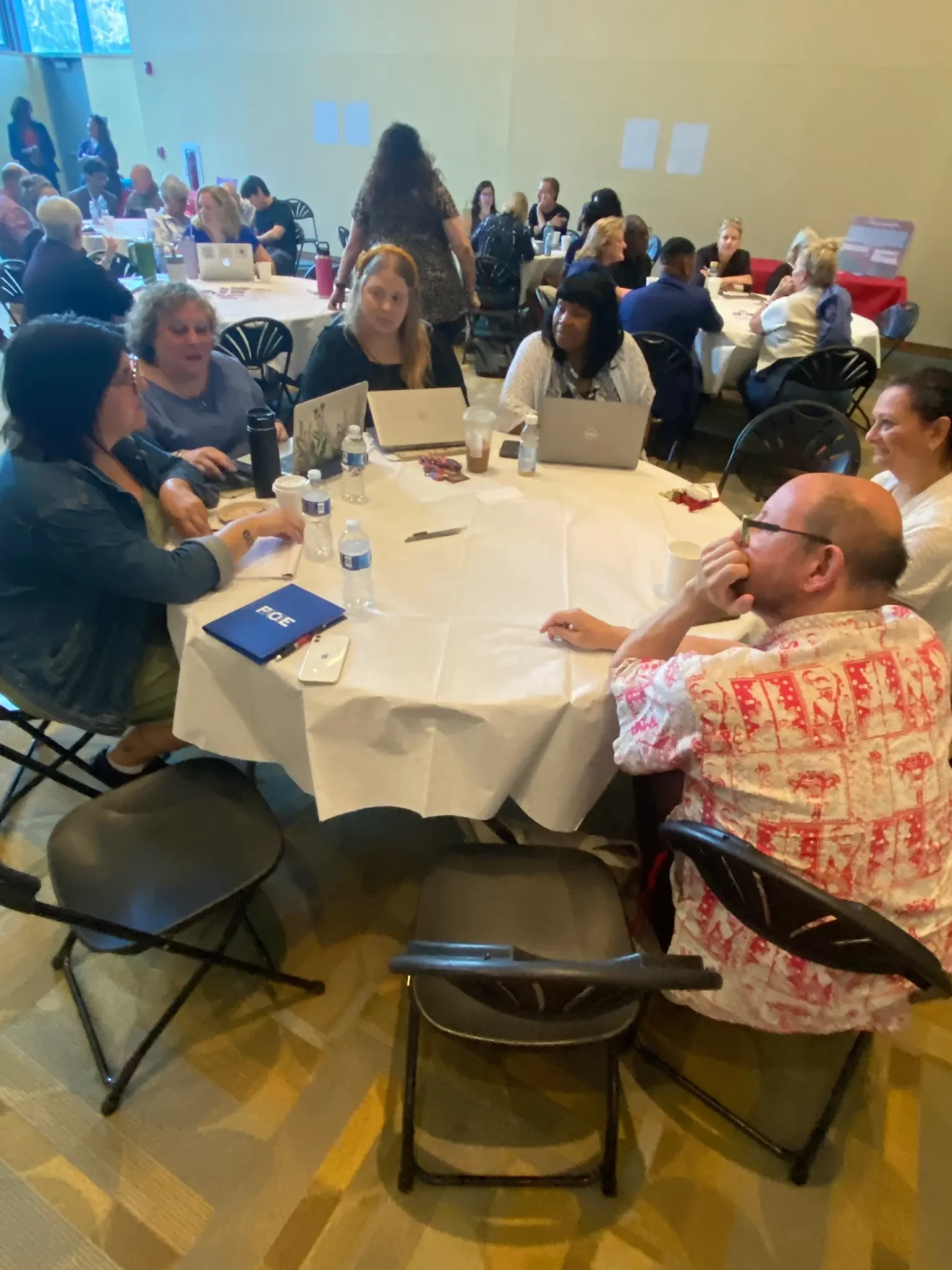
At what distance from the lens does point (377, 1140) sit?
148 cm

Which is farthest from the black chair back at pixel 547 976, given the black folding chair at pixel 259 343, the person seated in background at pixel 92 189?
the person seated in background at pixel 92 189

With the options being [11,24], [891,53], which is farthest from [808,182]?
[11,24]

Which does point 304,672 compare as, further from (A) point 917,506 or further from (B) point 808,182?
(B) point 808,182

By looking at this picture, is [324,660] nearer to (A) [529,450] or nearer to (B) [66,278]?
(A) [529,450]

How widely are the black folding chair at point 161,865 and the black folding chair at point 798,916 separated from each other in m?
0.83

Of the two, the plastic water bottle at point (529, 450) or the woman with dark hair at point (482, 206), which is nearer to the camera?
the plastic water bottle at point (529, 450)

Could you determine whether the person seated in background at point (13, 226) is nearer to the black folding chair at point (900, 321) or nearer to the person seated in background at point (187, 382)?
the person seated in background at point (187, 382)

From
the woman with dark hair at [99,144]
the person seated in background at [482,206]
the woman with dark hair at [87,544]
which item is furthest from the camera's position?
the woman with dark hair at [99,144]

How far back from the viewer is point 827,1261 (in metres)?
1.37

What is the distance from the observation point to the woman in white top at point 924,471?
2018 millimetres

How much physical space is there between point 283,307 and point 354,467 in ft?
8.68

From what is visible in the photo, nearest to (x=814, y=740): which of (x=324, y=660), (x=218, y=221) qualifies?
(x=324, y=660)

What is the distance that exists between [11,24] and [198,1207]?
14.9 meters

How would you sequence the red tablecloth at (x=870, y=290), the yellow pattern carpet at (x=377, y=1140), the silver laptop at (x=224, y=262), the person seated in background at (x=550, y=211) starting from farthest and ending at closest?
the person seated in background at (x=550, y=211)
the red tablecloth at (x=870, y=290)
the silver laptop at (x=224, y=262)
the yellow pattern carpet at (x=377, y=1140)
